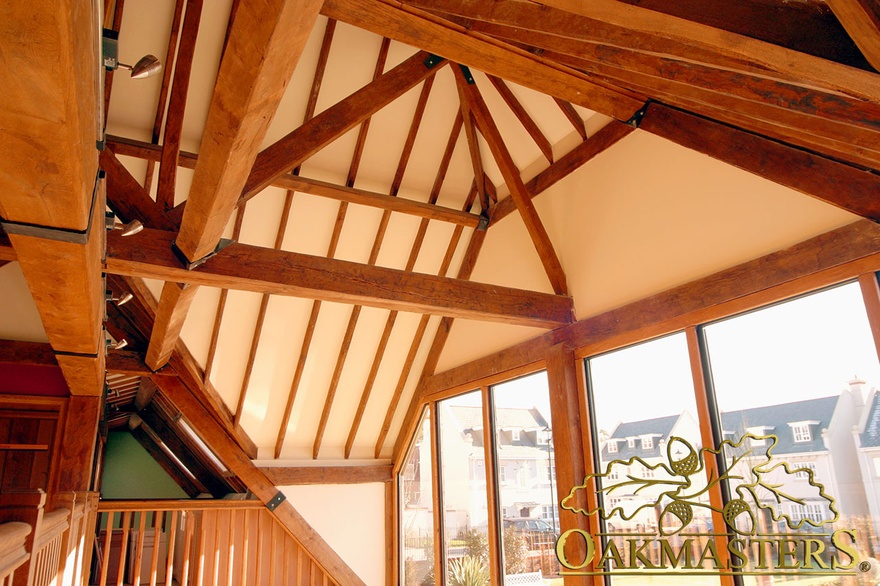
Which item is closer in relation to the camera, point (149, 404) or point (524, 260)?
point (524, 260)

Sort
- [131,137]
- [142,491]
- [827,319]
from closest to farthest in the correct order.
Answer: [827,319] < [131,137] < [142,491]

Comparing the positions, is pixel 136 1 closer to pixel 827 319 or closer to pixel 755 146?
pixel 755 146

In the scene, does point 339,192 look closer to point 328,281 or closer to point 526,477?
point 328,281

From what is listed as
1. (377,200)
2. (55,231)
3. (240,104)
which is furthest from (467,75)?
(55,231)

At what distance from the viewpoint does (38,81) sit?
161 centimetres

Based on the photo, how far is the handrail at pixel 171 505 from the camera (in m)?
7.14

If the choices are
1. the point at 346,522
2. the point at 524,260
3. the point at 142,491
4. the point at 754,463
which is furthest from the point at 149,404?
the point at 754,463

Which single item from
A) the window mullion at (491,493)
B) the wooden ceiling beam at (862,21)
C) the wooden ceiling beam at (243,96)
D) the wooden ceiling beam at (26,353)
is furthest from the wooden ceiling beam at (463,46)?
the wooden ceiling beam at (26,353)

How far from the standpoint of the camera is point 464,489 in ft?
23.6

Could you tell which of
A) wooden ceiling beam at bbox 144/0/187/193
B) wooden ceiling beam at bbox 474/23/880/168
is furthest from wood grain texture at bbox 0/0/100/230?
wooden ceiling beam at bbox 144/0/187/193

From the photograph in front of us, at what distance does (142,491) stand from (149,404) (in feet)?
8.52

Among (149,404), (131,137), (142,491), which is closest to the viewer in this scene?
(131,137)

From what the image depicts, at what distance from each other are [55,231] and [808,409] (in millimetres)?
3958

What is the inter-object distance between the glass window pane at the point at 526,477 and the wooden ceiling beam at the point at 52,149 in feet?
13.1
